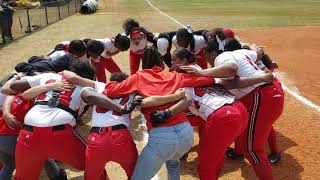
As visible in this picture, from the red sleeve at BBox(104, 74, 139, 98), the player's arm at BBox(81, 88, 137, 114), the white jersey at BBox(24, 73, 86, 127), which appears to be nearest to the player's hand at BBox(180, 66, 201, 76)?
the red sleeve at BBox(104, 74, 139, 98)

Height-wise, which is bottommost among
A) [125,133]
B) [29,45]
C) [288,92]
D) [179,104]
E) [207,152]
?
[29,45]

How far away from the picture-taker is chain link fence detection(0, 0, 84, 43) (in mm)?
23703

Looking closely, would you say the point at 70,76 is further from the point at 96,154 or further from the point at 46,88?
the point at 96,154

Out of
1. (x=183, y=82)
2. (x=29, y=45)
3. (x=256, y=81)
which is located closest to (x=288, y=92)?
(x=256, y=81)

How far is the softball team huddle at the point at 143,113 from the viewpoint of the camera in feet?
14.6

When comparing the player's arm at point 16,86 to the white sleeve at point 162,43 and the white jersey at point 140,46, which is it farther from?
the white sleeve at point 162,43

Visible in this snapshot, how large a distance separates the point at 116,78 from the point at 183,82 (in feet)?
2.66

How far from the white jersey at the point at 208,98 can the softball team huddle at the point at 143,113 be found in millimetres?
12

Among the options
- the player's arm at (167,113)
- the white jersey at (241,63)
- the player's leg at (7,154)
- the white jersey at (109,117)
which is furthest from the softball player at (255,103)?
the player's leg at (7,154)

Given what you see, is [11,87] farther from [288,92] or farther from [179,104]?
[288,92]

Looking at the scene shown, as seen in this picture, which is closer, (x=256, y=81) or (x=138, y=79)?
(x=138, y=79)

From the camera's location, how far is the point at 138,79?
4555 mm

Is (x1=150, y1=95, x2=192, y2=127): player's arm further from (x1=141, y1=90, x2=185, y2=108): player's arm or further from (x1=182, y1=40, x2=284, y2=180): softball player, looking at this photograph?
(x1=182, y1=40, x2=284, y2=180): softball player

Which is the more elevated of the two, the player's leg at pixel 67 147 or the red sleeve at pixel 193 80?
the red sleeve at pixel 193 80
